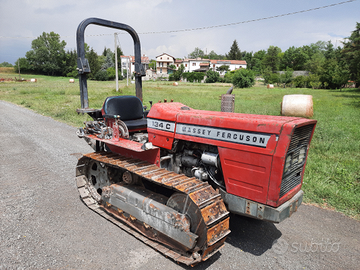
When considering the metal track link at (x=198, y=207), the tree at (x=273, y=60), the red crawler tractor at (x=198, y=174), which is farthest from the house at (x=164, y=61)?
the metal track link at (x=198, y=207)

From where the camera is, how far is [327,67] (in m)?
48.4

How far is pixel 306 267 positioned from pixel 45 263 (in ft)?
10.5

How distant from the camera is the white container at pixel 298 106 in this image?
48.5 ft

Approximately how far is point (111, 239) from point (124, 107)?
2454 mm

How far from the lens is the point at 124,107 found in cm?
511

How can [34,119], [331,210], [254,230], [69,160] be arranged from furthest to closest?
[34,119]
[69,160]
[331,210]
[254,230]

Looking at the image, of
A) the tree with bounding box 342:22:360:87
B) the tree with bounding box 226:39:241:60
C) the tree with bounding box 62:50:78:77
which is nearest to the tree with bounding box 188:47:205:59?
the tree with bounding box 226:39:241:60

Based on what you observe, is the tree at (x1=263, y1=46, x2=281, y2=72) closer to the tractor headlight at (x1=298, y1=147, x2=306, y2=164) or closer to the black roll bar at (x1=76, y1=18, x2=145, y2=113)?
the black roll bar at (x1=76, y1=18, x2=145, y2=113)

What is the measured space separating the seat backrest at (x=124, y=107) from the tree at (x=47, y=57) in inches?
3172

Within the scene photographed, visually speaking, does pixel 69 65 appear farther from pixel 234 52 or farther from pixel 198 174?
pixel 198 174

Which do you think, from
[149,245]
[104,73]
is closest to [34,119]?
[149,245]

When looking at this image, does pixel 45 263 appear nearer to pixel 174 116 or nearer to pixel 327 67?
pixel 174 116

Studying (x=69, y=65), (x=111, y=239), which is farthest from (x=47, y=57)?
(x=111, y=239)

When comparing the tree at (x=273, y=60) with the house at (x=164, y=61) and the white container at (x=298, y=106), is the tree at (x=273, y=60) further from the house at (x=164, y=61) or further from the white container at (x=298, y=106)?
the white container at (x=298, y=106)
